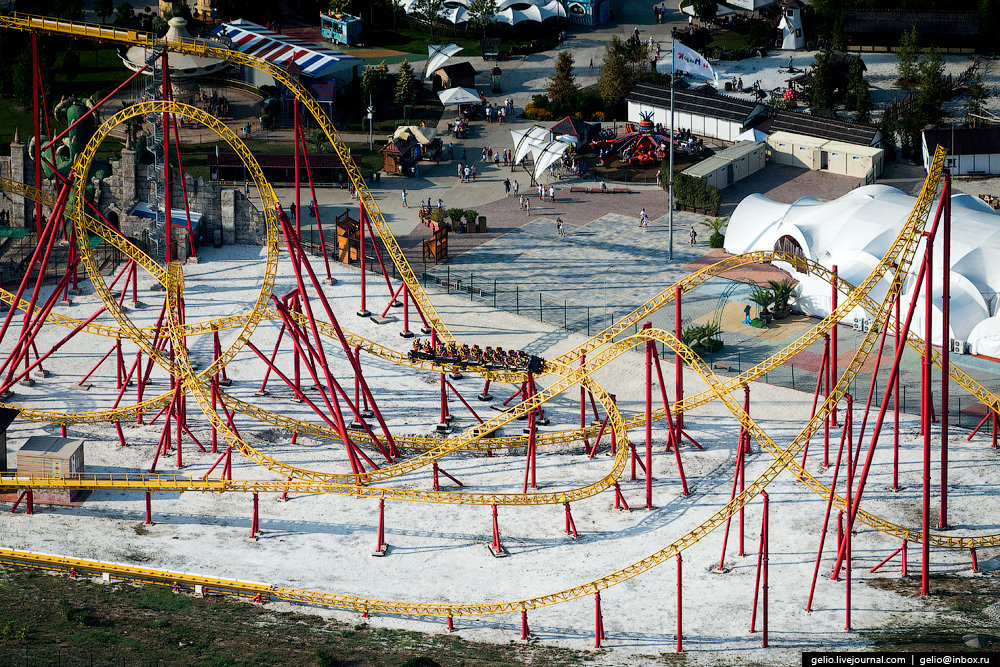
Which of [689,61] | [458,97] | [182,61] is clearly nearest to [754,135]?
[689,61]

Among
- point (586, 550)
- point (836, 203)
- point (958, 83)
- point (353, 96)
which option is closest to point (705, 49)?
point (958, 83)

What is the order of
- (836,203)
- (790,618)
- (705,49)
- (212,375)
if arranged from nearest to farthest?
1. (790,618)
2. (212,375)
3. (836,203)
4. (705,49)

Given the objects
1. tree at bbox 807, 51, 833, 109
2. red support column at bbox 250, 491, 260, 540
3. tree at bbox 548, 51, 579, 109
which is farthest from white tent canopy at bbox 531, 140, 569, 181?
red support column at bbox 250, 491, 260, 540

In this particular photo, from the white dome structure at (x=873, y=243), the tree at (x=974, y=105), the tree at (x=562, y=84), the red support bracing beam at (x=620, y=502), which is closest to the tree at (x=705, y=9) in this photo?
the tree at (x=562, y=84)

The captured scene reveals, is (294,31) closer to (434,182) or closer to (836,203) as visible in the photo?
(434,182)

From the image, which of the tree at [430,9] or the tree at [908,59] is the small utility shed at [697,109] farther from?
the tree at [430,9]
